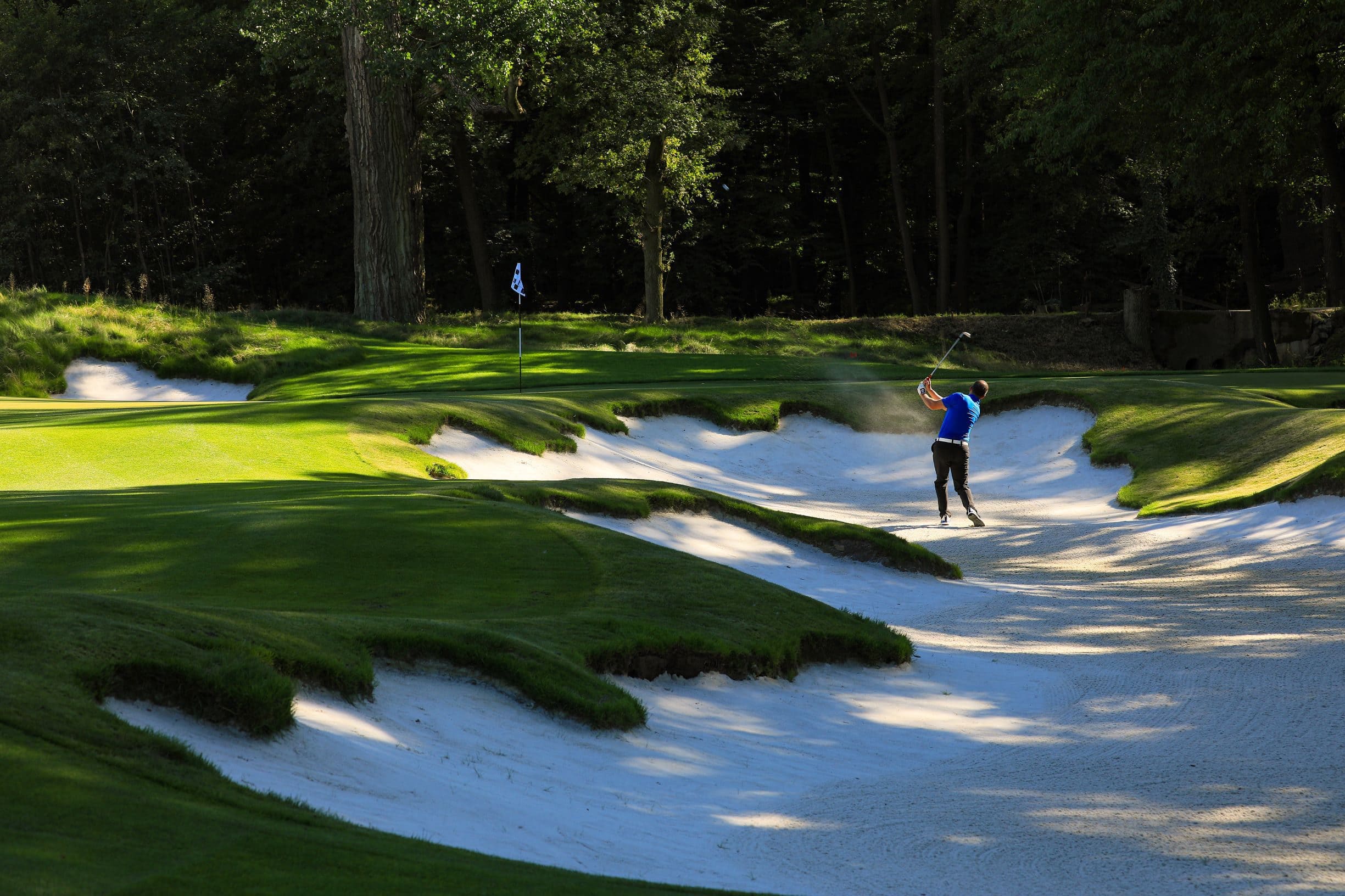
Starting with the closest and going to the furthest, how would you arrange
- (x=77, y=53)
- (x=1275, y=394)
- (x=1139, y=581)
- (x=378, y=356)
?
(x=1139, y=581) < (x=1275, y=394) < (x=378, y=356) < (x=77, y=53)

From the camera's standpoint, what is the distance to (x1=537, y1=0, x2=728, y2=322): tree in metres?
41.0

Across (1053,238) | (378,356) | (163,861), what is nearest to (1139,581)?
(163,861)

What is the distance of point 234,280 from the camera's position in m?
64.3

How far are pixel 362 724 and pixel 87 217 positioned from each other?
58569mm

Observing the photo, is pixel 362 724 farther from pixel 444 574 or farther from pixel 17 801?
pixel 444 574

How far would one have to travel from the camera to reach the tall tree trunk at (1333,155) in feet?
105

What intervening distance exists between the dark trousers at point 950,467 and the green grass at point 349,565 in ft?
10.2

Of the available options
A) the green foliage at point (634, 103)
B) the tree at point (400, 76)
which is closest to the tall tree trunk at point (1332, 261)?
the green foliage at point (634, 103)

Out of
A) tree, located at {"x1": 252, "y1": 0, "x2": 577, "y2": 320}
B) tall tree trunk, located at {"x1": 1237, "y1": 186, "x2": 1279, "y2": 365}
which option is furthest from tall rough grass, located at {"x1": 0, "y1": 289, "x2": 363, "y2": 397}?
tall tree trunk, located at {"x1": 1237, "y1": 186, "x2": 1279, "y2": 365}

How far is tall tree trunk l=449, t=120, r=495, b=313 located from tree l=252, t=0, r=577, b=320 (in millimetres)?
12650

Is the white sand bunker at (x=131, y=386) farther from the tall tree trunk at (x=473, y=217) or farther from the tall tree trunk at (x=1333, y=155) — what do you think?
the tall tree trunk at (x=1333, y=155)

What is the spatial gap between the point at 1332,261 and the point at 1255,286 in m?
6.26

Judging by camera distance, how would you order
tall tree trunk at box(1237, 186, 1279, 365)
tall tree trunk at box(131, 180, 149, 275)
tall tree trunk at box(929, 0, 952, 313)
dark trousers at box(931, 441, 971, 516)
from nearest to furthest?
dark trousers at box(931, 441, 971, 516), tall tree trunk at box(1237, 186, 1279, 365), tall tree trunk at box(929, 0, 952, 313), tall tree trunk at box(131, 180, 149, 275)

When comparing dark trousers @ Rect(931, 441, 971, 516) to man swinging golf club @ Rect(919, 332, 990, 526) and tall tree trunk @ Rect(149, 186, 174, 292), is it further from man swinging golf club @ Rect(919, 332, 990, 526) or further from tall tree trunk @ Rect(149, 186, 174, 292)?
tall tree trunk @ Rect(149, 186, 174, 292)
